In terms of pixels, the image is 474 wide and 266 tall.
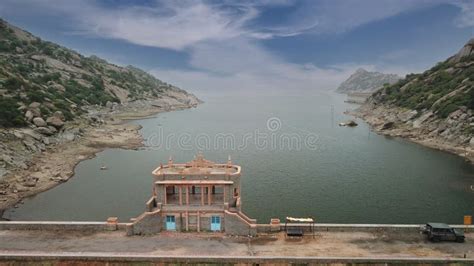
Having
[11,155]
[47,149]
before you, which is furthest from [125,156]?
[11,155]

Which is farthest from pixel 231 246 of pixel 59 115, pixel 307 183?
pixel 59 115

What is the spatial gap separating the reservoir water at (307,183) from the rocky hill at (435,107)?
763 centimetres

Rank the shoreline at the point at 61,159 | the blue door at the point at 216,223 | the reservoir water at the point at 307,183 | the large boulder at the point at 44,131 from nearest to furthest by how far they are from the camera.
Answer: the blue door at the point at 216,223
the reservoir water at the point at 307,183
the shoreline at the point at 61,159
the large boulder at the point at 44,131

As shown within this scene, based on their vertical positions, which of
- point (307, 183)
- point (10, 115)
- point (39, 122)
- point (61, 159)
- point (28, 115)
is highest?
point (28, 115)

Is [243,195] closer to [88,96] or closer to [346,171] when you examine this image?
[346,171]

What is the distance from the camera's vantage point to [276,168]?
221 feet

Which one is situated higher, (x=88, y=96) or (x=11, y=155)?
(x=88, y=96)

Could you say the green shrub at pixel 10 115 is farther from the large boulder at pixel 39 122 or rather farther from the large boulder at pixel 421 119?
the large boulder at pixel 421 119

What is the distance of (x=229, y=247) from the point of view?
26.0 metres

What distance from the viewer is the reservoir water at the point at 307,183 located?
45.5m

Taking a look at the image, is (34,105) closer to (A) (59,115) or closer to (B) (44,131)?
(A) (59,115)

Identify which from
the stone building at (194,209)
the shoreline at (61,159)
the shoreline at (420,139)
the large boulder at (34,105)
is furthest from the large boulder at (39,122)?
the shoreline at (420,139)

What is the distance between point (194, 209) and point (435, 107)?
322 ft

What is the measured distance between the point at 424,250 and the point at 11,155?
202ft
